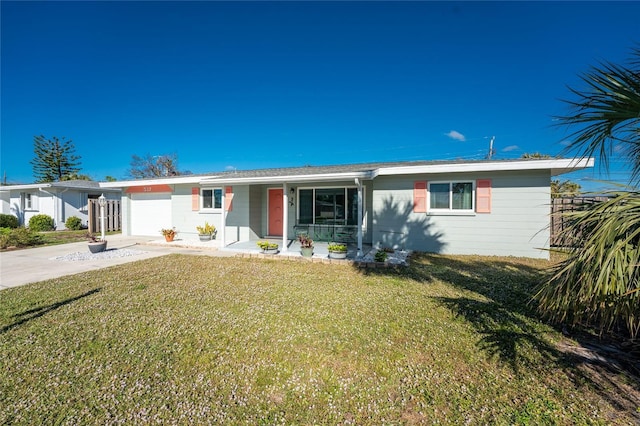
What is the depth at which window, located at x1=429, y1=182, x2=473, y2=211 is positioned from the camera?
28.7 ft

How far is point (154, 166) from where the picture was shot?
3488 centimetres

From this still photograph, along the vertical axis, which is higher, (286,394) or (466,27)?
(466,27)

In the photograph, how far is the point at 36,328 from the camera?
364 centimetres

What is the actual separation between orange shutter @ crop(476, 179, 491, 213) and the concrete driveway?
8.57 meters

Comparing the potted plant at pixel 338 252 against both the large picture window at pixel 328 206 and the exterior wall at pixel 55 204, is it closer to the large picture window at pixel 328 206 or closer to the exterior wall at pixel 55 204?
the large picture window at pixel 328 206

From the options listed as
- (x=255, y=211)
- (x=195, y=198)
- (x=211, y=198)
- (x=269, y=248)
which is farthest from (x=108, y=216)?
(x=269, y=248)

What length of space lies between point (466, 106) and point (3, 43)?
25.0 m

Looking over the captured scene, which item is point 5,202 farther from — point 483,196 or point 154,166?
point 483,196

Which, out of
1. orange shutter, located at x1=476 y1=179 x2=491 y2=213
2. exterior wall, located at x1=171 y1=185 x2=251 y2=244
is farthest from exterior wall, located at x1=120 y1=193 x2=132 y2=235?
orange shutter, located at x1=476 y1=179 x2=491 y2=213

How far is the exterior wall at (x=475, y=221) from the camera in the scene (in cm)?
815

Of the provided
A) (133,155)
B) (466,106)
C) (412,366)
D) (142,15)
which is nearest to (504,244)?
(412,366)

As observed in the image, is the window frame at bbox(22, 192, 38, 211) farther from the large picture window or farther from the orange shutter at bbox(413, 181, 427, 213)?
the orange shutter at bbox(413, 181, 427, 213)

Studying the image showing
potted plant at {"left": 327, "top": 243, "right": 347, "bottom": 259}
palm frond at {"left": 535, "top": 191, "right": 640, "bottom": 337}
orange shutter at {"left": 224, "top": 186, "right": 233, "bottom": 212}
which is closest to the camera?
palm frond at {"left": 535, "top": 191, "right": 640, "bottom": 337}

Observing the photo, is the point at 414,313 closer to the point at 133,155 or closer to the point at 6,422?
the point at 6,422
